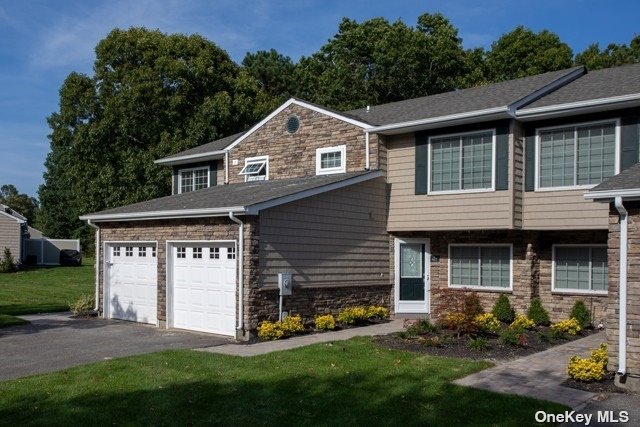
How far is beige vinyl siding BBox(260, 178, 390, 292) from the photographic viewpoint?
1402 centimetres

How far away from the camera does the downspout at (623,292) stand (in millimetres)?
8914

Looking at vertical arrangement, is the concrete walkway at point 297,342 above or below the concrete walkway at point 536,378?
below

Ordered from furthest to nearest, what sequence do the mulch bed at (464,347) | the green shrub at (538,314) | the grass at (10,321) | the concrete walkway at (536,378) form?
the grass at (10,321) → the green shrub at (538,314) → the mulch bed at (464,347) → the concrete walkway at (536,378)

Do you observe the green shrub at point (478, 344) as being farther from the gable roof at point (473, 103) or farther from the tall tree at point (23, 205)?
the tall tree at point (23, 205)

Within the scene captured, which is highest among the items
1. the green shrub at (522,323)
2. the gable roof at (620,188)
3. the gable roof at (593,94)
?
the gable roof at (593,94)

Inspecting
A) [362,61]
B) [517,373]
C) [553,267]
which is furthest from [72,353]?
[362,61]

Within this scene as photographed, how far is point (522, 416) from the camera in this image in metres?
7.57

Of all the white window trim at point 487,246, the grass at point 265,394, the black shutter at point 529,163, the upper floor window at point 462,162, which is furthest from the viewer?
the white window trim at point 487,246

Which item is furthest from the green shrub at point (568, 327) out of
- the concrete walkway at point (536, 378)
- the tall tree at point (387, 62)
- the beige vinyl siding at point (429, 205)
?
the tall tree at point (387, 62)

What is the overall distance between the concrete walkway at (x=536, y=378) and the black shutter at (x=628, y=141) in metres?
4.27

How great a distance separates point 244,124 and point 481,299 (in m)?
21.5

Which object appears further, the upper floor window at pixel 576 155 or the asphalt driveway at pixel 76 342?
the upper floor window at pixel 576 155

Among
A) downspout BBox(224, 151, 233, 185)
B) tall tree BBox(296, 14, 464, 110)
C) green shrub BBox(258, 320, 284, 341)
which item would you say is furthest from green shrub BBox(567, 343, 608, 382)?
tall tree BBox(296, 14, 464, 110)

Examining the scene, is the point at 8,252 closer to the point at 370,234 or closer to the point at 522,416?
the point at 370,234
